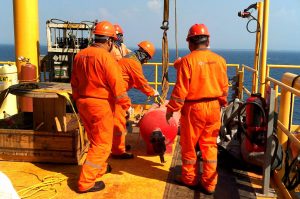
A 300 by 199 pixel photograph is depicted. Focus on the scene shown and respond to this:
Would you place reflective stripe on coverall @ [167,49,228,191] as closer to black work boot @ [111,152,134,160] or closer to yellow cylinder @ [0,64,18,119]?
black work boot @ [111,152,134,160]

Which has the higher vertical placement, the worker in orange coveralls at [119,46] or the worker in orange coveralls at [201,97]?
the worker in orange coveralls at [119,46]

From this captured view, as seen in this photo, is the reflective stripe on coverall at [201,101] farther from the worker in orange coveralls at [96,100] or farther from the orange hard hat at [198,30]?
the worker in orange coveralls at [96,100]

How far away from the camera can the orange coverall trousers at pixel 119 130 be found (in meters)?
5.11

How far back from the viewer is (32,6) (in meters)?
7.27

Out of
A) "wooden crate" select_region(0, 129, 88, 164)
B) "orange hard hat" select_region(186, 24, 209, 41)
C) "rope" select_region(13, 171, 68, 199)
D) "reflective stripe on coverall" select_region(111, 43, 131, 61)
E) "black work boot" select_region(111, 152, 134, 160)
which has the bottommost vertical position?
"rope" select_region(13, 171, 68, 199)

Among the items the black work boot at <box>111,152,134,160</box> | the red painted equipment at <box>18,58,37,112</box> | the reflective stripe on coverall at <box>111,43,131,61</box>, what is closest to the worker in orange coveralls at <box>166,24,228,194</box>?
the black work boot at <box>111,152,134,160</box>

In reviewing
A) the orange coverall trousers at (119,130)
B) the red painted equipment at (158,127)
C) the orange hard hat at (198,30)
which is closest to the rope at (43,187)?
the orange coverall trousers at (119,130)

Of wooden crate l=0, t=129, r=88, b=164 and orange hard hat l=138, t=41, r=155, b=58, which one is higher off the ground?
orange hard hat l=138, t=41, r=155, b=58

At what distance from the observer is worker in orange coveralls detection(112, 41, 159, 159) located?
5078 millimetres

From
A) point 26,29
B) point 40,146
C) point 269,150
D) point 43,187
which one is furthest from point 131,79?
point 26,29

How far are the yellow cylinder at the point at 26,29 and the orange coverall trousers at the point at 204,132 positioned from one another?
4.60 metres

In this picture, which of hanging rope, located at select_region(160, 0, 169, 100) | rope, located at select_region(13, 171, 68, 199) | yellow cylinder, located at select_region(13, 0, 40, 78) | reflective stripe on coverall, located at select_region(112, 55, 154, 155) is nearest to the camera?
rope, located at select_region(13, 171, 68, 199)

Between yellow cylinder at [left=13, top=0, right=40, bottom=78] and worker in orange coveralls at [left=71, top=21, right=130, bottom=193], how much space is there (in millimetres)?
3739

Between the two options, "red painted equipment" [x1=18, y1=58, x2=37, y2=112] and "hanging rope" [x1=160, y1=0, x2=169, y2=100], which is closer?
"hanging rope" [x1=160, y1=0, x2=169, y2=100]
